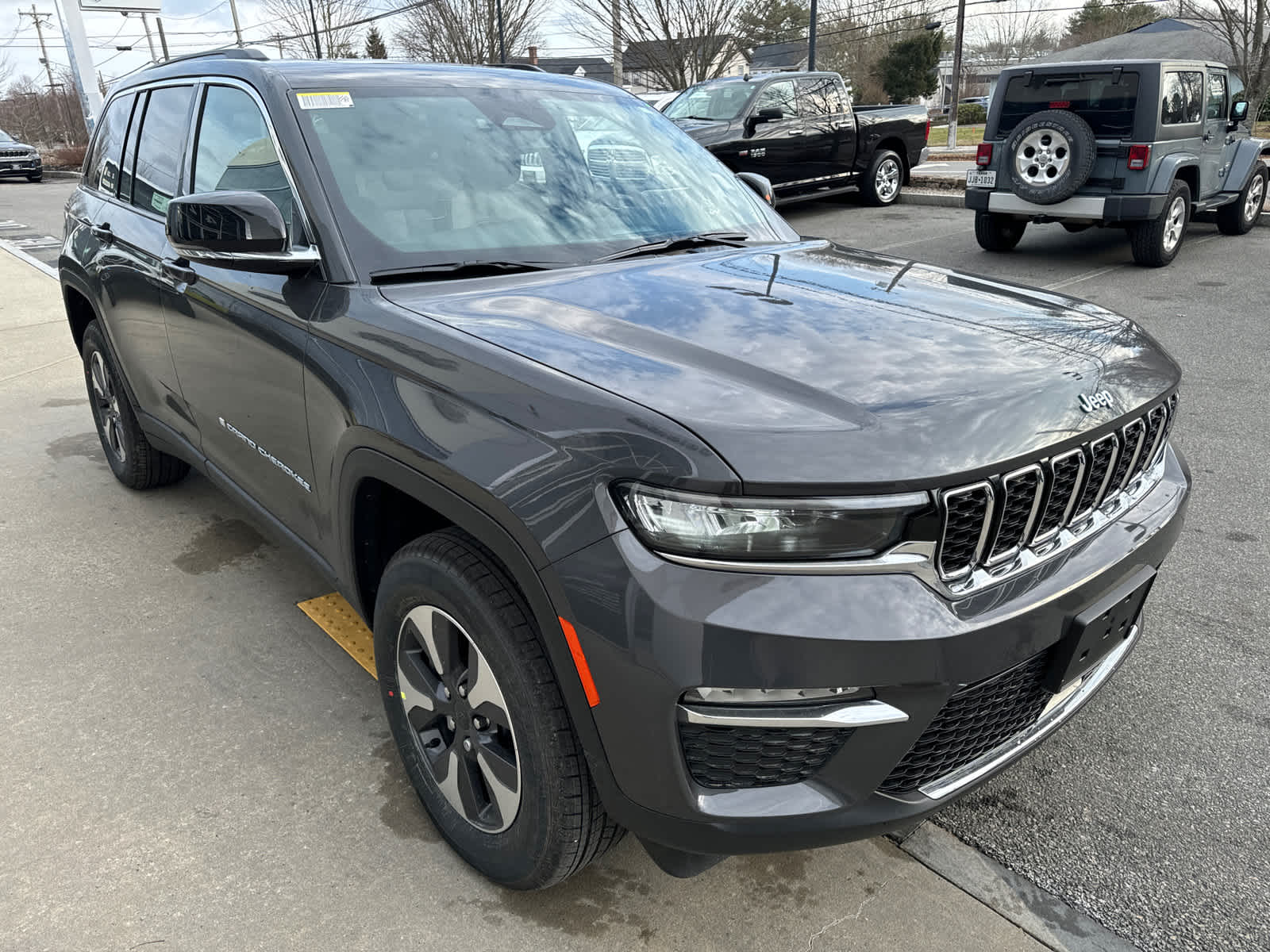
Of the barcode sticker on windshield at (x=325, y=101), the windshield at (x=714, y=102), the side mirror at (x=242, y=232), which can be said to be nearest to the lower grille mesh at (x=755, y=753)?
the side mirror at (x=242, y=232)

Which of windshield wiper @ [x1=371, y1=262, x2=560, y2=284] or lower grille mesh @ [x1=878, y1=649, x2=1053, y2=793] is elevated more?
windshield wiper @ [x1=371, y1=262, x2=560, y2=284]

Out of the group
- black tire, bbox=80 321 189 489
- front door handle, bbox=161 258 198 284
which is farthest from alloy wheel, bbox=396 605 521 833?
black tire, bbox=80 321 189 489

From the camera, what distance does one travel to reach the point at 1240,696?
2.81 metres

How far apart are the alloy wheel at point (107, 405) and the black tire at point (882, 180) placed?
1128 cm

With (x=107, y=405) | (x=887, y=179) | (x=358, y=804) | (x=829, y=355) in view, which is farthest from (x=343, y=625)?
(x=887, y=179)

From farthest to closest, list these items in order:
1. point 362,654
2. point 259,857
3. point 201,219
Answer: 1. point 362,654
2. point 201,219
3. point 259,857

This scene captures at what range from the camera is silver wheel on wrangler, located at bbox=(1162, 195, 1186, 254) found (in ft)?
29.0

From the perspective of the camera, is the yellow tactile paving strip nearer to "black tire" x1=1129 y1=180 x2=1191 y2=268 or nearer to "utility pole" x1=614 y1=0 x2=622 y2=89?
"black tire" x1=1129 y1=180 x2=1191 y2=268

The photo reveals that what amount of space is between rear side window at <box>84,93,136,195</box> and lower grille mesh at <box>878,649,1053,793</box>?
12.5ft

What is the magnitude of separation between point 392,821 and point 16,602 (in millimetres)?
2001

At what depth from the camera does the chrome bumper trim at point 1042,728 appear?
1801mm

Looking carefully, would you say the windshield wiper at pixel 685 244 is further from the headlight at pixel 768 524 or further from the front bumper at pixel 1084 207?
the front bumper at pixel 1084 207

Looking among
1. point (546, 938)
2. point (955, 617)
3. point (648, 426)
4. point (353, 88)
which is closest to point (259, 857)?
point (546, 938)

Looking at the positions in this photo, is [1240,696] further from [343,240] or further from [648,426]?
[343,240]
